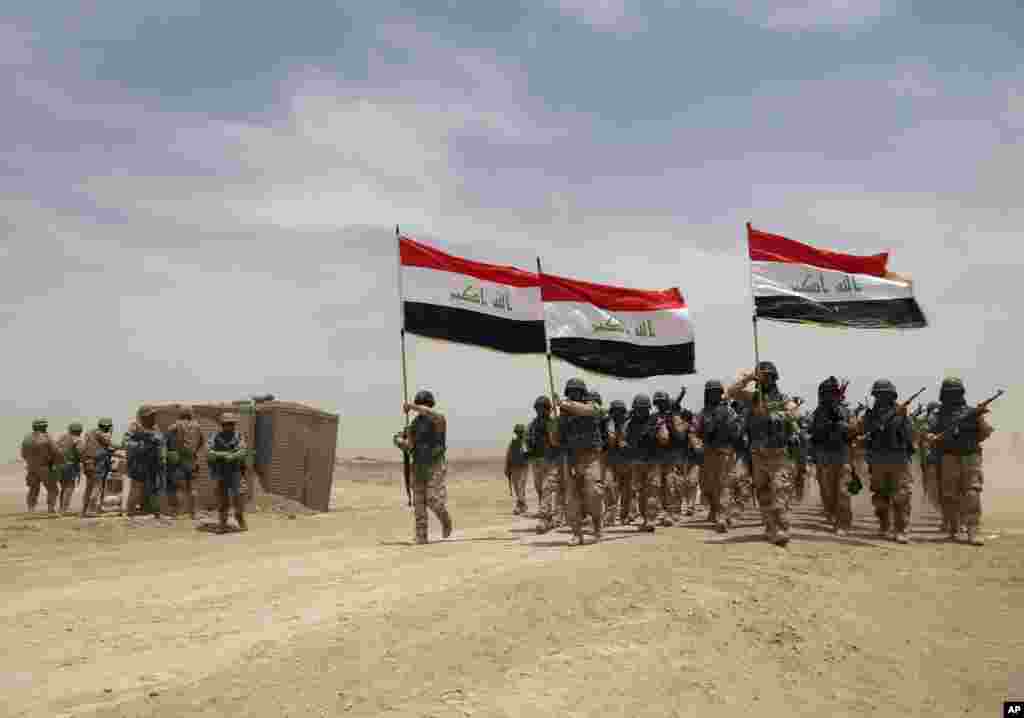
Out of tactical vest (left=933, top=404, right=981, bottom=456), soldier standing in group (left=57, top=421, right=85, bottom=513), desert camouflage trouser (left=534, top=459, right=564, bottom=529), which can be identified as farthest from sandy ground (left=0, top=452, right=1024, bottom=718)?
soldier standing in group (left=57, top=421, right=85, bottom=513)

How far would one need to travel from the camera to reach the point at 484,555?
1059 cm

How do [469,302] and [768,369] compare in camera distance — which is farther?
[469,302]

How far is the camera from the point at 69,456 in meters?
19.6

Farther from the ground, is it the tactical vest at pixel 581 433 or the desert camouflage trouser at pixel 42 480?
the tactical vest at pixel 581 433

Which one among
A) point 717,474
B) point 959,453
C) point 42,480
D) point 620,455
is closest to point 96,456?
point 42,480

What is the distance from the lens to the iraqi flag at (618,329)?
12.7 metres

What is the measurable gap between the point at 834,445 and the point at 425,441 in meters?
5.97

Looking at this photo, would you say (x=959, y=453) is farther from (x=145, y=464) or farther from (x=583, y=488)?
(x=145, y=464)

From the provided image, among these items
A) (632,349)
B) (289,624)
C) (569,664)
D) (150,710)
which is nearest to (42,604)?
(289,624)

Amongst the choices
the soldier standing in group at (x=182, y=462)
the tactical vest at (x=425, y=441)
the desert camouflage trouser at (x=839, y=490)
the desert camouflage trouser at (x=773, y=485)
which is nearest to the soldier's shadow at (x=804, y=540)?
the desert camouflage trouser at (x=773, y=485)

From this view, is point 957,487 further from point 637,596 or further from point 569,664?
point 569,664

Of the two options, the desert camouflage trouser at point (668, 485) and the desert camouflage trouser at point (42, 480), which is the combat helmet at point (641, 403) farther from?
the desert camouflage trouser at point (42, 480)

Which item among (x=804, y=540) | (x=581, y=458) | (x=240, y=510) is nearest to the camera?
(x=581, y=458)

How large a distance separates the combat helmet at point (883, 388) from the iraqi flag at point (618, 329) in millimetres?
2687
